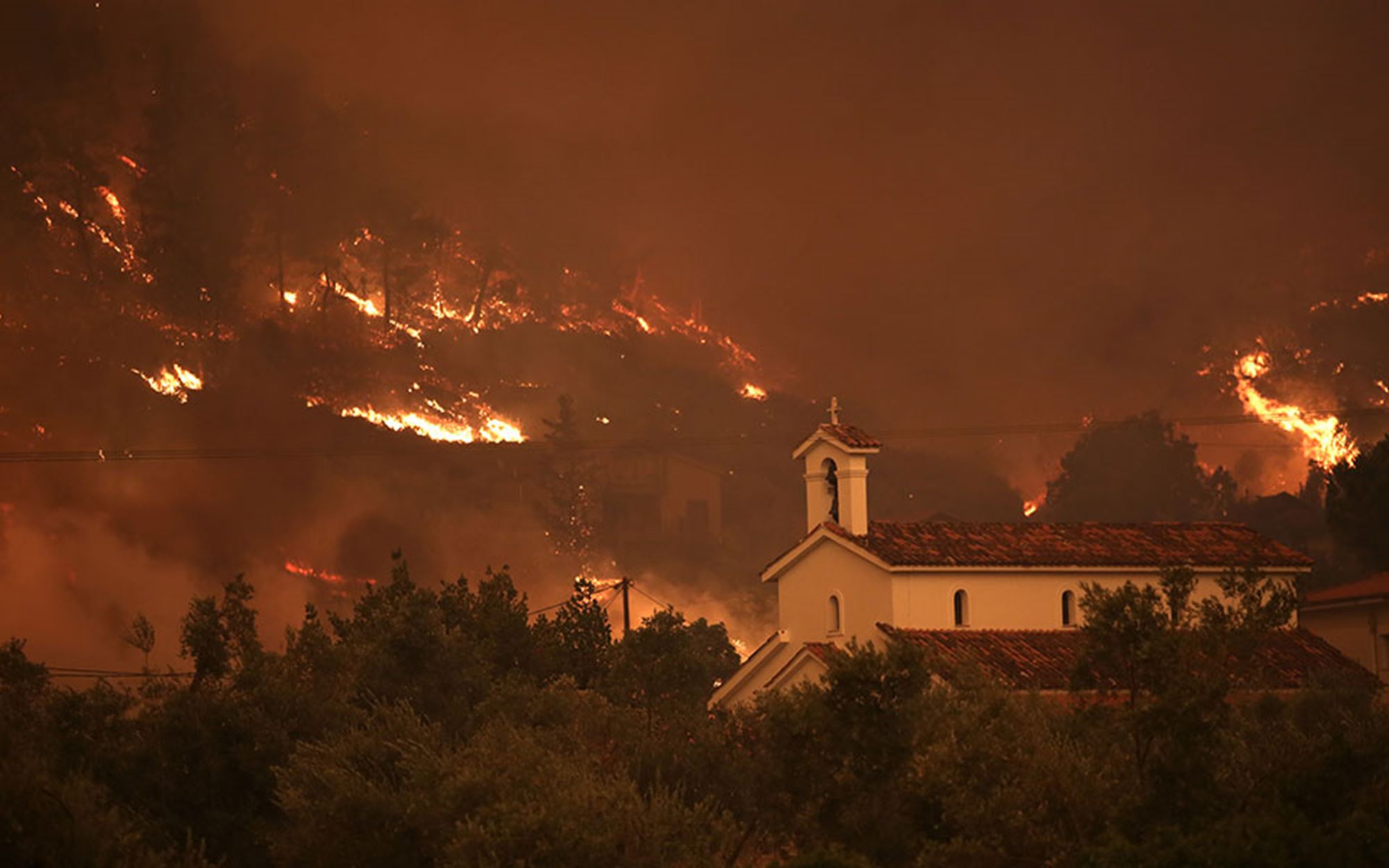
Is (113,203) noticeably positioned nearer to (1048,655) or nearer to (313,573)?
(313,573)

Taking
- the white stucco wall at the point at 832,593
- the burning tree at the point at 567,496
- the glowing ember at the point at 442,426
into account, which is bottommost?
the white stucco wall at the point at 832,593

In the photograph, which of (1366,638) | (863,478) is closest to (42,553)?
(863,478)

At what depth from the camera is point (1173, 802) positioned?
93.4 ft

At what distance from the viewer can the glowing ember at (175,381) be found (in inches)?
4867

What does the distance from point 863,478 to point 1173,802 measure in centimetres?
2756

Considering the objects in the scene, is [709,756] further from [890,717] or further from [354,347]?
Result: [354,347]

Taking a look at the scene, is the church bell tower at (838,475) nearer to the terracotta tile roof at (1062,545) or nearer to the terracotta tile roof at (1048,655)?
the terracotta tile roof at (1062,545)

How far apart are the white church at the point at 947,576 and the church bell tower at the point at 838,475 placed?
4 cm

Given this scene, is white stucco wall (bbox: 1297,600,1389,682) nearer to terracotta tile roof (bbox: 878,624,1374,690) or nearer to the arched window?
terracotta tile roof (bbox: 878,624,1374,690)

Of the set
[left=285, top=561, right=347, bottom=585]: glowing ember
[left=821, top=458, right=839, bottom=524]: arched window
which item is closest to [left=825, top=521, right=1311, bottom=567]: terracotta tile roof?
[left=821, top=458, right=839, bottom=524]: arched window

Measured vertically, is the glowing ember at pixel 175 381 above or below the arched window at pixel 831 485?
above

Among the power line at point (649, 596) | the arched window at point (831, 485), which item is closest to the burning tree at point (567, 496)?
the power line at point (649, 596)

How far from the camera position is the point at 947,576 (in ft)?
174

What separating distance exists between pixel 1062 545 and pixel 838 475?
7464mm
